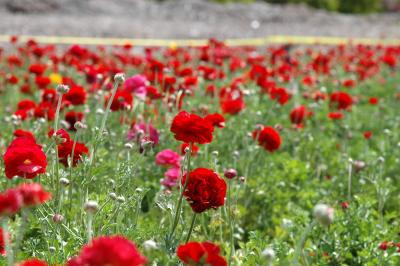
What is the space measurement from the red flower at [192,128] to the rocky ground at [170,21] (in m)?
11.0

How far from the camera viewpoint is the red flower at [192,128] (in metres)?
1.94

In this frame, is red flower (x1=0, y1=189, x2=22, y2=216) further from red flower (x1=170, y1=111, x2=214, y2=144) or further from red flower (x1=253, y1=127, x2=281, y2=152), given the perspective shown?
red flower (x1=253, y1=127, x2=281, y2=152)

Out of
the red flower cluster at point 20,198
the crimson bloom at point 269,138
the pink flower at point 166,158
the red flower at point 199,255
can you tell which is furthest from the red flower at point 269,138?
the red flower cluster at point 20,198

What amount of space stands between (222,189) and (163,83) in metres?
2.38

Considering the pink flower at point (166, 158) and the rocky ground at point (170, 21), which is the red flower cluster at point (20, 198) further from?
the rocky ground at point (170, 21)

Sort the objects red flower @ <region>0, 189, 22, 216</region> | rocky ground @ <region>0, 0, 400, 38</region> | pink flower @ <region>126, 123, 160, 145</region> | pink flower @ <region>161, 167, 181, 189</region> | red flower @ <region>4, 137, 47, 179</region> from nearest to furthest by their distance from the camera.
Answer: red flower @ <region>0, 189, 22, 216</region> → red flower @ <region>4, 137, 47, 179</region> → pink flower @ <region>161, 167, 181, 189</region> → pink flower @ <region>126, 123, 160, 145</region> → rocky ground @ <region>0, 0, 400, 38</region>

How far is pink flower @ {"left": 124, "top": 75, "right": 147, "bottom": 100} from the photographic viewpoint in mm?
3605

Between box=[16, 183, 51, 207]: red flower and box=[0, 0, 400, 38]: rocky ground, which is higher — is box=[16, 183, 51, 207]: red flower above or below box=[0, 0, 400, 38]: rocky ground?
above

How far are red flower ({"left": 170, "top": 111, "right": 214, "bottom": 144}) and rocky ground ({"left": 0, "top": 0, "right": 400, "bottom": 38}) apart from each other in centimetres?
1100

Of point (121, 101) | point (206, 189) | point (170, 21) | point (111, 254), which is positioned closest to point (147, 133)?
point (121, 101)

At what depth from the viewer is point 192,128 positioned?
6.37ft

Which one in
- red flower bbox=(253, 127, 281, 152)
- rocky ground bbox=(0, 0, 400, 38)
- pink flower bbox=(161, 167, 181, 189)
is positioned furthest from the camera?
rocky ground bbox=(0, 0, 400, 38)

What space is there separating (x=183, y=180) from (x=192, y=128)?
0.26 metres

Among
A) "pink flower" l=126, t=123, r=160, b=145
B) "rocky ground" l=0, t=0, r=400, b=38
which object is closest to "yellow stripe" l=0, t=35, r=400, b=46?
"rocky ground" l=0, t=0, r=400, b=38
